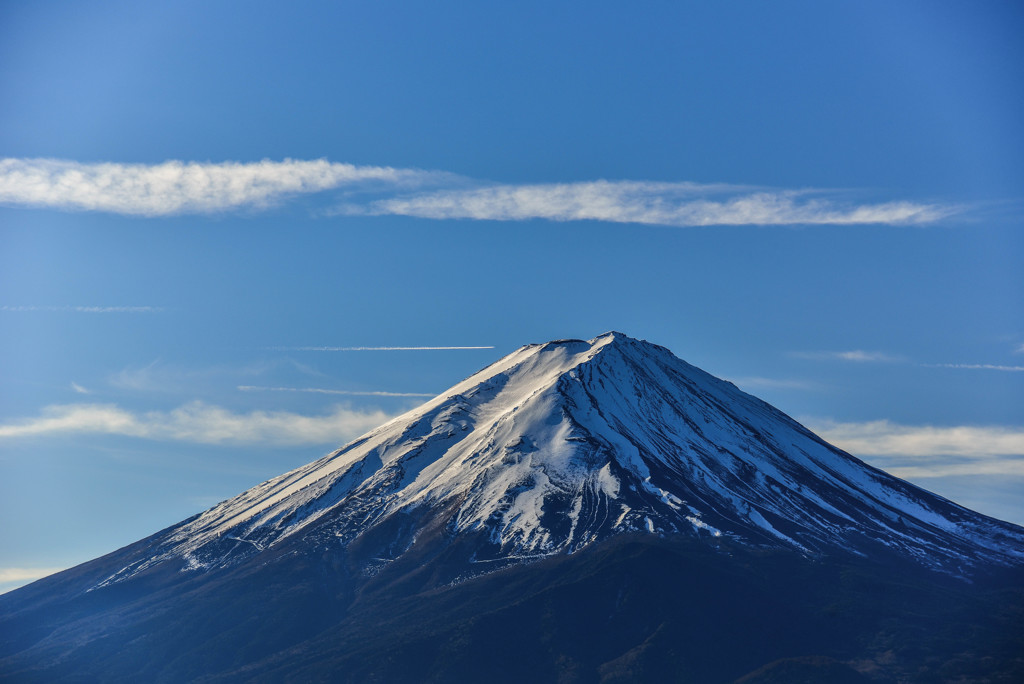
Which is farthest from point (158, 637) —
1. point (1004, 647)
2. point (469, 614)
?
point (1004, 647)

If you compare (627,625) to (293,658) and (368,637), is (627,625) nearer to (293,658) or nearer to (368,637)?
(368,637)

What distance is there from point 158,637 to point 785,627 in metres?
97.2

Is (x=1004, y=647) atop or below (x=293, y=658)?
below

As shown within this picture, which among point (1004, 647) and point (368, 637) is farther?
point (368, 637)

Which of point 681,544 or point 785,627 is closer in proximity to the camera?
point 785,627

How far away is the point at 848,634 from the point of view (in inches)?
6693

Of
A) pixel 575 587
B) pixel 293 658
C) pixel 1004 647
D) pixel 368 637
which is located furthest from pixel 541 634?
pixel 1004 647

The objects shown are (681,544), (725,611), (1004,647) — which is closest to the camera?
(1004,647)

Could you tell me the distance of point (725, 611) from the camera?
173500mm

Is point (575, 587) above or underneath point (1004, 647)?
above

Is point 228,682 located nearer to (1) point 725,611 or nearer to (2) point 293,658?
(2) point 293,658

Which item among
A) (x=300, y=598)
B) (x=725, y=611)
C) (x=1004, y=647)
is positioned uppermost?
(x=300, y=598)

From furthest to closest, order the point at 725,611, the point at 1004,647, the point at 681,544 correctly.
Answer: the point at 681,544, the point at 725,611, the point at 1004,647

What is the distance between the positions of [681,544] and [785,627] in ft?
76.9
